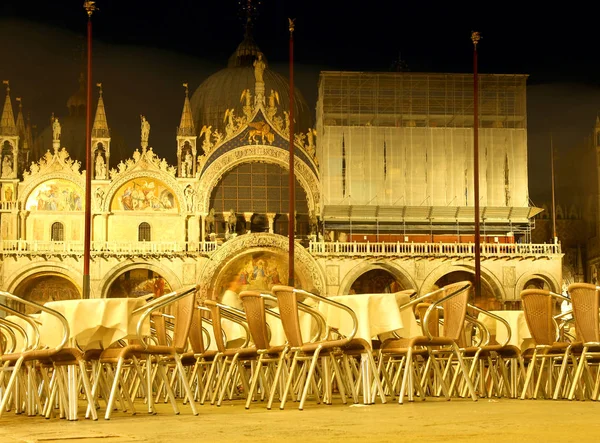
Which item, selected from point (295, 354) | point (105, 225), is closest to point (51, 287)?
point (105, 225)

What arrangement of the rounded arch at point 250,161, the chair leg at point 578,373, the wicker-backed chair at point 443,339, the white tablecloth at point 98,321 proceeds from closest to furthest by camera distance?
the white tablecloth at point 98,321 → the wicker-backed chair at point 443,339 → the chair leg at point 578,373 → the rounded arch at point 250,161

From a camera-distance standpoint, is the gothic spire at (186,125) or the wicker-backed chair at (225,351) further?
the gothic spire at (186,125)

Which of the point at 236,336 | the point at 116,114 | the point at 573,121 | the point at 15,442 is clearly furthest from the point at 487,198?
the point at 15,442

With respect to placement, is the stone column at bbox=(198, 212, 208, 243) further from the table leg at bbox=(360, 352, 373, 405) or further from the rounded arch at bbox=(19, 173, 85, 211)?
the table leg at bbox=(360, 352, 373, 405)

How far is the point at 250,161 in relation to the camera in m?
41.7

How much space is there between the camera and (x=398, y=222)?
41.8 metres

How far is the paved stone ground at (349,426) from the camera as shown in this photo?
233 inches

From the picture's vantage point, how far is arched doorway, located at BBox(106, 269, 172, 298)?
39938 millimetres

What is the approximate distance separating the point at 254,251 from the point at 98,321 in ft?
97.9

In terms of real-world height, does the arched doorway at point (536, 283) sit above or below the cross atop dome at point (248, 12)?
below

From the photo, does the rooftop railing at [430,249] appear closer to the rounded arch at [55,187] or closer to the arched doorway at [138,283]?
the arched doorway at [138,283]

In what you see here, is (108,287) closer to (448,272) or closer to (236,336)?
(448,272)

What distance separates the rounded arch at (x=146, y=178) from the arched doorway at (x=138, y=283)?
2562 mm

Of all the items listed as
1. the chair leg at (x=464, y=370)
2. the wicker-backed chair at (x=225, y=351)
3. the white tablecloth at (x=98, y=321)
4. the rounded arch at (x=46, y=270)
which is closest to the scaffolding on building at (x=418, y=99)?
the rounded arch at (x=46, y=270)
